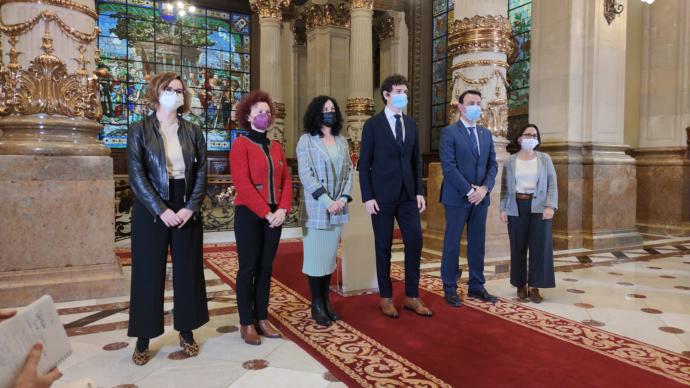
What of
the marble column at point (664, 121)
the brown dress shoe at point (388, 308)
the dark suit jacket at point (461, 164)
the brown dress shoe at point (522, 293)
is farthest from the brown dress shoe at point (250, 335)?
the marble column at point (664, 121)

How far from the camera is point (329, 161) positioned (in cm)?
372

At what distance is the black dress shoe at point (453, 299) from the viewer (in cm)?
435

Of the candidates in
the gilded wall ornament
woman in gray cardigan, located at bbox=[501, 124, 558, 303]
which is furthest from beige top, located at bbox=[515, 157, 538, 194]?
the gilded wall ornament

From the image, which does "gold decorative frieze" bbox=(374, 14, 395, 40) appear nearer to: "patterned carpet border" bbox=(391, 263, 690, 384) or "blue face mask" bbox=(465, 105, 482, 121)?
"blue face mask" bbox=(465, 105, 482, 121)

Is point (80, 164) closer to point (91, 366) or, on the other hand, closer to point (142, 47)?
point (91, 366)

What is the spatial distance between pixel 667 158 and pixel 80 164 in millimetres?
9628

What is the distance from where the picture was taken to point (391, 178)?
13.0 feet

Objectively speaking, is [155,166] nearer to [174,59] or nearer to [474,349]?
[474,349]

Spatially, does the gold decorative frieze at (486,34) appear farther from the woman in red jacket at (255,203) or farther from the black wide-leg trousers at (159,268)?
the black wide-leg trousers at (159,268)

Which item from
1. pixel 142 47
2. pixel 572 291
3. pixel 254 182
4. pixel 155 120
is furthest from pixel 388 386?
pixel 142 47

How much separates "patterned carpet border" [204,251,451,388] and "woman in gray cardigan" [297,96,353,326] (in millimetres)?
191

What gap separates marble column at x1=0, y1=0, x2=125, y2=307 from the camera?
4.32 metres

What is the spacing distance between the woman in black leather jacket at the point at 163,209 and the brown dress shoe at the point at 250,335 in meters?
0.35

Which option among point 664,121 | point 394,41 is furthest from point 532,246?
point 394,41
